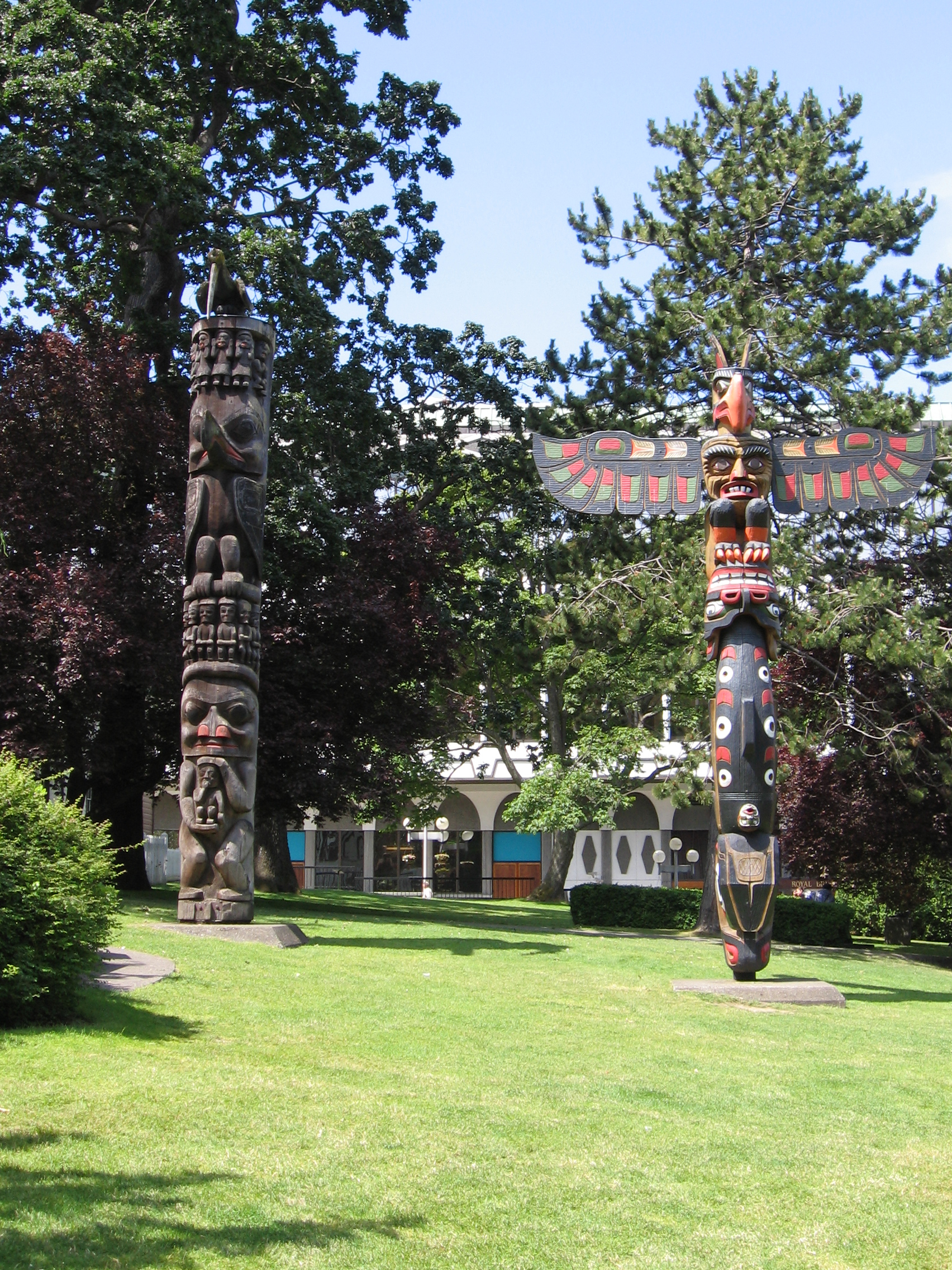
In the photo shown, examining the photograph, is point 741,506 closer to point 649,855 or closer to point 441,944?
point 441,944

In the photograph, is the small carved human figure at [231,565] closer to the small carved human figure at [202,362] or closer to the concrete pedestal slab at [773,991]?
the small carved human figure at [202,362]

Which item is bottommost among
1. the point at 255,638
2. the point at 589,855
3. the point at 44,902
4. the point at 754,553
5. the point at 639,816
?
the point at 589,855

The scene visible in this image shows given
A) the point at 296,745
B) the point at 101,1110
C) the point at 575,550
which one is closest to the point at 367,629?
the point at 296,745

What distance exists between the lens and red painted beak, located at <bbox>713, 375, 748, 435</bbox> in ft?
49.2

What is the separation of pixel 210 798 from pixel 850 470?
27.9ft

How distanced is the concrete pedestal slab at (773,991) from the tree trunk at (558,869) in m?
25.1

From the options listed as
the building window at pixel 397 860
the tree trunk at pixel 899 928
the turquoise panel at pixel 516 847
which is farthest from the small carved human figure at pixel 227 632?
the turquoise panel at pixel 516 847

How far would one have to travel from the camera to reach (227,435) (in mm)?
15656

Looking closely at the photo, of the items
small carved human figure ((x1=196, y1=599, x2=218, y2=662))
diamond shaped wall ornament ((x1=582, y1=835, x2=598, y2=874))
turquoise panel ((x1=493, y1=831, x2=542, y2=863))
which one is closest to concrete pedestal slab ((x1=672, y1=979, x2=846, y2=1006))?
small carved human figure ((x1=196, y1=599, x2=218, y2=662))

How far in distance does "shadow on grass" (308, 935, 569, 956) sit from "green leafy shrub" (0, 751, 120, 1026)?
683 centimetres

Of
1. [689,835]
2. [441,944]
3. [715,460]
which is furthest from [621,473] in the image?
[689,835]

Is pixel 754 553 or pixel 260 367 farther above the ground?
pixel 260 367

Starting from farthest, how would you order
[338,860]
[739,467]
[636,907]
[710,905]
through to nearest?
1. [338,860]
2. [636,907]
3. [710,905]
4. [739,467]

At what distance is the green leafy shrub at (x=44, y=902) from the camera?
27.6 ft
